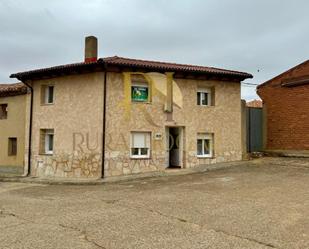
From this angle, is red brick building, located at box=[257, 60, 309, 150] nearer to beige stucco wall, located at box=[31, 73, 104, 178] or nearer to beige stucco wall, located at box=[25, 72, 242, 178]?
beige stucco wall, located at box=[25, 72, 242, 178]

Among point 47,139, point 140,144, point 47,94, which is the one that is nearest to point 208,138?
point 140,144

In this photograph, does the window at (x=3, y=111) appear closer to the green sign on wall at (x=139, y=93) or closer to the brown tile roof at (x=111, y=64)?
the brown tile roof at (x=111, y=64)

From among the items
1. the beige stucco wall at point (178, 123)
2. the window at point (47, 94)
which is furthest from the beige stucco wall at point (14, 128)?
the beige stucco wall at point (178, 123)

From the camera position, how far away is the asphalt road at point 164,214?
6363 millimetres

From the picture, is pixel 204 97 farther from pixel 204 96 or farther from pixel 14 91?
pixel 14 91

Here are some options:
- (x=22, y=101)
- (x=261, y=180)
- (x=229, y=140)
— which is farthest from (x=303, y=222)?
(x=22, y=101)

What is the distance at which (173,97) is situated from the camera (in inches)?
663

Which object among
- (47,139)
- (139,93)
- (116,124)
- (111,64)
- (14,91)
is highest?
(111,64)

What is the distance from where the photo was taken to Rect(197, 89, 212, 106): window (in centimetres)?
1781

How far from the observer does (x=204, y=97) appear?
59.1 feet

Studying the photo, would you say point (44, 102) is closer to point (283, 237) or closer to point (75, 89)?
point (75, 89)

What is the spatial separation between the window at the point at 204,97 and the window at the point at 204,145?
154cm

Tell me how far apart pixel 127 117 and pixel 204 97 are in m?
4.26

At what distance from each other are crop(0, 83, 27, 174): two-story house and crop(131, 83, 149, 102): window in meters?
6.15
